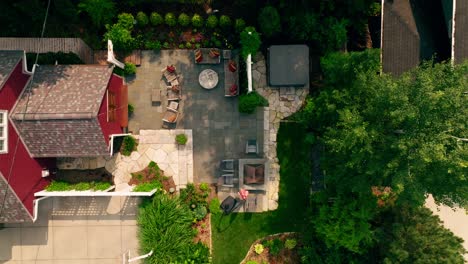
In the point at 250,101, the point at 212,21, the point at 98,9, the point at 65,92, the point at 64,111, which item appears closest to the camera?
the point at 64,111

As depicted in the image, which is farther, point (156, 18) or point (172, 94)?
point (172, 94)

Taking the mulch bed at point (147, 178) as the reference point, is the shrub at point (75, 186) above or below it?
Answer: below

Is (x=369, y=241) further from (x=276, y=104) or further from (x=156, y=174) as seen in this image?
(x=156, y=174)

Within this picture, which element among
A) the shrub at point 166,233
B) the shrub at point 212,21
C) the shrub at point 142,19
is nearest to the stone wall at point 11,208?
the shrub at point 166,233

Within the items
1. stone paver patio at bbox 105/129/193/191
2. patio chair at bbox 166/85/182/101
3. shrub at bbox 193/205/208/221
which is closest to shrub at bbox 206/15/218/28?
patio chair at bbox 166/85/182/101

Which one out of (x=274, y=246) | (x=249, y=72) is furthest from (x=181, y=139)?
(x=274, y=246)

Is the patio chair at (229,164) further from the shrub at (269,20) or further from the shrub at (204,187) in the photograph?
the shrub at (269,20)

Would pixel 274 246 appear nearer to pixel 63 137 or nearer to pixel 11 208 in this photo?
pixel 63 137
